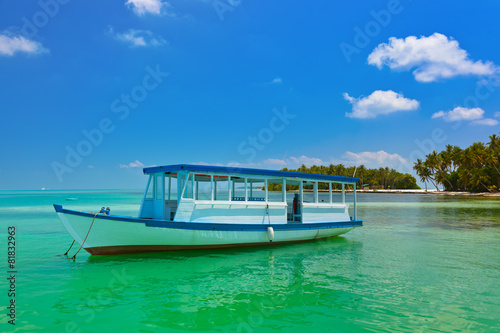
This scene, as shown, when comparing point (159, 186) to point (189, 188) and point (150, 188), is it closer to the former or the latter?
point (150, 188)

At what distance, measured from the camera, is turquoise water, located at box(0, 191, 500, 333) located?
730 cm

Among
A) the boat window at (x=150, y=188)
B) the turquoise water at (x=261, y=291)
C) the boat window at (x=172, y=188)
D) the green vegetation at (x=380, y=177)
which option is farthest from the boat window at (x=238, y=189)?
the green vegetation at (x=380, y=177)

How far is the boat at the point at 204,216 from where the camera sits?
11906 mm

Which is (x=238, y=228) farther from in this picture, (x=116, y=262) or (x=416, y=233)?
(x=416, y=233)

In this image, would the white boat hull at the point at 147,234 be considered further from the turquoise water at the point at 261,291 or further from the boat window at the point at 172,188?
the boat window at the point at 172,188

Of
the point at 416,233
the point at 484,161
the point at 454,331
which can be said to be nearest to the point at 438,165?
the point at 484,161

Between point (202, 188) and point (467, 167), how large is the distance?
313 feet

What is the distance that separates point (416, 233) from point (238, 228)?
1397 cm

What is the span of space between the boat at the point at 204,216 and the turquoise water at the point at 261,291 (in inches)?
26.0

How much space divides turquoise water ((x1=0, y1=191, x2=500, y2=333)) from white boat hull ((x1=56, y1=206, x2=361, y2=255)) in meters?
0.48

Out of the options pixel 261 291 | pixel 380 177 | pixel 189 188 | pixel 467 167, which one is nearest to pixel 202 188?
pixel 189 188

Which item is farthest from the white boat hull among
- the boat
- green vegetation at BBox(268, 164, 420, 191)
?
green vegetation at BBox(268, 164, 420, 191)

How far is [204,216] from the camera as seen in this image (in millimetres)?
13211

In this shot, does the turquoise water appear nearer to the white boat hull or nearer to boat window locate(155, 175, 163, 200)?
the white boat hull
